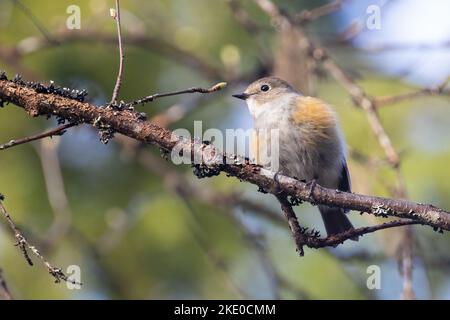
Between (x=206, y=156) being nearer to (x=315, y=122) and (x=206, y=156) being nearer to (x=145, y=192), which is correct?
(x=315, y=122)

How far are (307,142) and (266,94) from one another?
1019 mm

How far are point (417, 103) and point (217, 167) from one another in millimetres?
5740

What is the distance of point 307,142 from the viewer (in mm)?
4566

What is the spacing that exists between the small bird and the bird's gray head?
0.03m

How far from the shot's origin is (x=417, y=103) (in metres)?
8.02

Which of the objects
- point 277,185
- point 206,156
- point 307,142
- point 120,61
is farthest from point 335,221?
point 120,61

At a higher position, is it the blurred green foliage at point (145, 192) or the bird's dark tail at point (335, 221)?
the blurred green foliage at point (145, 192)

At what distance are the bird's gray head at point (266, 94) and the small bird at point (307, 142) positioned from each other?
0.10 feet

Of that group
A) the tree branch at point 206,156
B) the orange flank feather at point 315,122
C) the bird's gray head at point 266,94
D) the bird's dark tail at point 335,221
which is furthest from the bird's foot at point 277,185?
the bird's dark tail at point 335,221

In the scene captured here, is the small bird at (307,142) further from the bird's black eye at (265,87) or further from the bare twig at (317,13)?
the bare twig at (317,13)

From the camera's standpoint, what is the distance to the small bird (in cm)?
454

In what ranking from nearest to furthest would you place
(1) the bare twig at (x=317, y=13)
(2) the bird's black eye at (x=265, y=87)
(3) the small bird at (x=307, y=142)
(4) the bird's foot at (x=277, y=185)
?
(4) the bird's foot at (x=277, y=185) < (3) the small bird at (x=307, y=142) < (1) the bare twig at (x=317, y=13) < (2) the bird's black eye at (x=265, y=87)

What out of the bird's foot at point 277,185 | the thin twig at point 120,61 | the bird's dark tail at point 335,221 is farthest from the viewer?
the bird's dark tail at point 335,221

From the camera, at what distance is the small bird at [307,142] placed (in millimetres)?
4539
